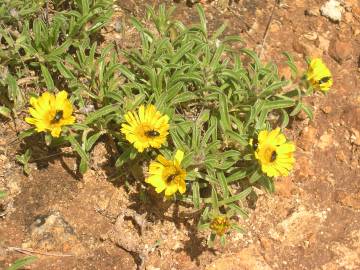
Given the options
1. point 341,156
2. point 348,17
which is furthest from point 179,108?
point 348,17

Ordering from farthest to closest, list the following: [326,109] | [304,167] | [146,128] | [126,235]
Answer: [326,109]
[304,167]
[126,235]
[146,128]

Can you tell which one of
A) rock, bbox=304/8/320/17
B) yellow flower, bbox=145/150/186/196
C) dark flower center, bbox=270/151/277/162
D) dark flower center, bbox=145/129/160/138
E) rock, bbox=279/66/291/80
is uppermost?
rock, bbox=304/8/320/17

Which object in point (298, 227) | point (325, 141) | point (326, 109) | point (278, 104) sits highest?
point (278, 104)

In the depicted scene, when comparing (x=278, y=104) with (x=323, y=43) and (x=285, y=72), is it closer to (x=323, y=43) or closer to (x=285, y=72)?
(x=285, y=72)

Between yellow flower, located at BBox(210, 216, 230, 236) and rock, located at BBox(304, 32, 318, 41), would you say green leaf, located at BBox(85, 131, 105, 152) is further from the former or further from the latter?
rock, located at BBox(304, 32, 318, 41)

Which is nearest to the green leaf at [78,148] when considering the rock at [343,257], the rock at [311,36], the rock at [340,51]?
the rock at [343,257]

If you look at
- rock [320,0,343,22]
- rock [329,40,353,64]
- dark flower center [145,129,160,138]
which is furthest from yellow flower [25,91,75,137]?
rock [320,0,343,22]

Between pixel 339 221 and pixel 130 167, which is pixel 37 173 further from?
pixel 339 221

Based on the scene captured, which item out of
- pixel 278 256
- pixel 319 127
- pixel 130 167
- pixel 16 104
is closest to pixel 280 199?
pixel 278 256
